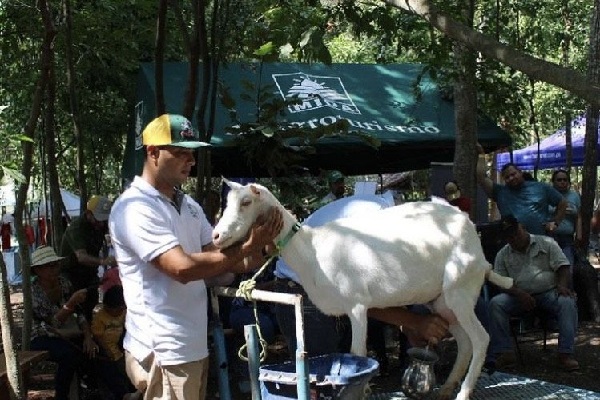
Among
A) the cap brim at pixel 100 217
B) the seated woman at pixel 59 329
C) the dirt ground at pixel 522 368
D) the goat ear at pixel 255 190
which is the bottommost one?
the dirt ground at pixel 522 368

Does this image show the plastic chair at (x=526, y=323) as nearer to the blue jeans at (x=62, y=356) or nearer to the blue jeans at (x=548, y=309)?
the blue jeans at (x=548, y=309)

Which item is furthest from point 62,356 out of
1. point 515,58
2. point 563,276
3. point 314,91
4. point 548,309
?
point 314,91

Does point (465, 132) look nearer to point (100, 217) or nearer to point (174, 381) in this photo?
point (100, 217)

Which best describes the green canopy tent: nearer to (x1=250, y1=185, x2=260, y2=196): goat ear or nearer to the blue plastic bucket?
(x1=250, y1=185, x2=260, y2=196): goat ear

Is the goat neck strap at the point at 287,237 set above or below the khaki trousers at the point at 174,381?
above

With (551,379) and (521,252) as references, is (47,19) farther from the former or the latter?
(551,379)

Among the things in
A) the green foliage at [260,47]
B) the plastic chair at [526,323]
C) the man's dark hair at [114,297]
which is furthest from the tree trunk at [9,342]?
the plastic chair at [526,323]

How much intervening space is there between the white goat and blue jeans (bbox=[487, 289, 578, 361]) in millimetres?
2287

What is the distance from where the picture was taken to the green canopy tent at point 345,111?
9.32 m

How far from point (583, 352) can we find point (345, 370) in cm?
526

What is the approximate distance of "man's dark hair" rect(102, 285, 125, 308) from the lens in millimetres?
6516

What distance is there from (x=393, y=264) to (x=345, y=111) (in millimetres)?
5300

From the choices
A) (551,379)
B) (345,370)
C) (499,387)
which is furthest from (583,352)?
(345,370)

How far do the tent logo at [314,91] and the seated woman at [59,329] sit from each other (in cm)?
393
